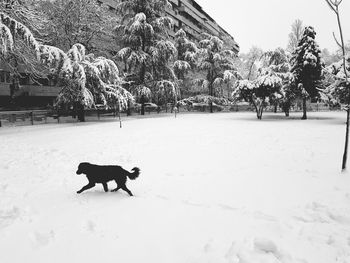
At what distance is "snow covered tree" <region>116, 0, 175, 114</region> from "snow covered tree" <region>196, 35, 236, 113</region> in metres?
8.08

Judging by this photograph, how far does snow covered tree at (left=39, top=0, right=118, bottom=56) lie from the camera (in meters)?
22.1

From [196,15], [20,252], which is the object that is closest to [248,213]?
[20,252]

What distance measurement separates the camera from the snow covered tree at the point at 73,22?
72.4 feet

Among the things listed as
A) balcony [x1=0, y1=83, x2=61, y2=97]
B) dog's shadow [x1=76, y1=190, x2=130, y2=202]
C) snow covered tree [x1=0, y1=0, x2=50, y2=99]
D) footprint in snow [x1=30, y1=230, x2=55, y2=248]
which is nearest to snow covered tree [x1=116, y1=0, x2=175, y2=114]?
Result: snow covered tree [x1=0, y1=0, x2=50, y2=99]

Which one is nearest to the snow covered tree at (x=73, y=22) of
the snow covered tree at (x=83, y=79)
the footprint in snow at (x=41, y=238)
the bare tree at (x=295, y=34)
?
the snow covered tree at (x=83, y=79)

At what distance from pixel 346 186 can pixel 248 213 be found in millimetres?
2563

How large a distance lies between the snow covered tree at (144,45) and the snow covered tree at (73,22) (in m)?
2.88

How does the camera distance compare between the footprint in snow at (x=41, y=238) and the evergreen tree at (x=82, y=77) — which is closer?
the footprint in snow at (x=41, y=238)

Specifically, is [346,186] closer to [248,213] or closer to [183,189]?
[248,213]

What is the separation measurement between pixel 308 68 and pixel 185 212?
23473mm

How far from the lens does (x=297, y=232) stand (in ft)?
11.2

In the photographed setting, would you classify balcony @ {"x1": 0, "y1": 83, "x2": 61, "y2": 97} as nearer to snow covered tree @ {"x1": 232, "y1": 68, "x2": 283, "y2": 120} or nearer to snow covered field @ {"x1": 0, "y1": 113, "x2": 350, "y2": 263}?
snow covered tree @ {"x1": 232, "y1": 68, "x2": 283, "y2": 120}

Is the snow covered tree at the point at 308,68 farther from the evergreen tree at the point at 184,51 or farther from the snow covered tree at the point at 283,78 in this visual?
the evergreen tree at the point at 184,51

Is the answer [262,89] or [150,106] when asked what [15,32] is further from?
[150,106]
